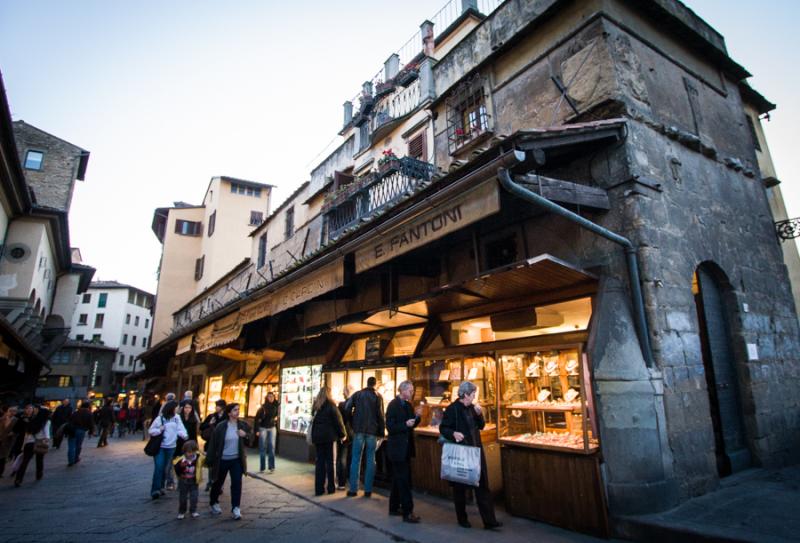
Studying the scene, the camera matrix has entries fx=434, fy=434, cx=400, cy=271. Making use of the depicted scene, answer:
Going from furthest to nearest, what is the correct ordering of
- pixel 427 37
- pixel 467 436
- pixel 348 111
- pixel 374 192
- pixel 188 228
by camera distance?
pixel 188 228 → pixel 348 111 → pixel 427 37 → pixel 374 192 → pixel 467 436

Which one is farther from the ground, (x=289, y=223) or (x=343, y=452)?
(x=289, y=223)

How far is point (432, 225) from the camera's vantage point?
18.3 feet

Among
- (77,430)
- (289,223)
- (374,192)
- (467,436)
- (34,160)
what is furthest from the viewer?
(34,160)

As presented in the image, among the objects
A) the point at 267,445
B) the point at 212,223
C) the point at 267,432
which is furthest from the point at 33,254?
the point at 267,445

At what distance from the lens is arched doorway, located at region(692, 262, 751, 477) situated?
6367mm

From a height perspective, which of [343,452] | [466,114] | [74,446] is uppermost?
[466,114]

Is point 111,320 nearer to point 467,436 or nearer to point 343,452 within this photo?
point 343,452

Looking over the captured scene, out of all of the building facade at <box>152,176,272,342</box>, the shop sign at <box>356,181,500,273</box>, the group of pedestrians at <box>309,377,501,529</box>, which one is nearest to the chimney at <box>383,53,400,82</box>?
the shop sign at <box>356,181,500,273</box>

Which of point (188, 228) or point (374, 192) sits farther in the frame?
point (188, 228)

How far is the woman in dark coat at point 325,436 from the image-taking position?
710cm

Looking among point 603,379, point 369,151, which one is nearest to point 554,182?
point 603,379

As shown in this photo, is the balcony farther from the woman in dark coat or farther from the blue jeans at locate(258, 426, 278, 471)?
the blue jeans at locate(258, 426, 278, 471)

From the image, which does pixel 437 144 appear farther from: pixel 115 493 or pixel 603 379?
pixel 115 493

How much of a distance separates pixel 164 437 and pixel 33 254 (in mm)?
16647
